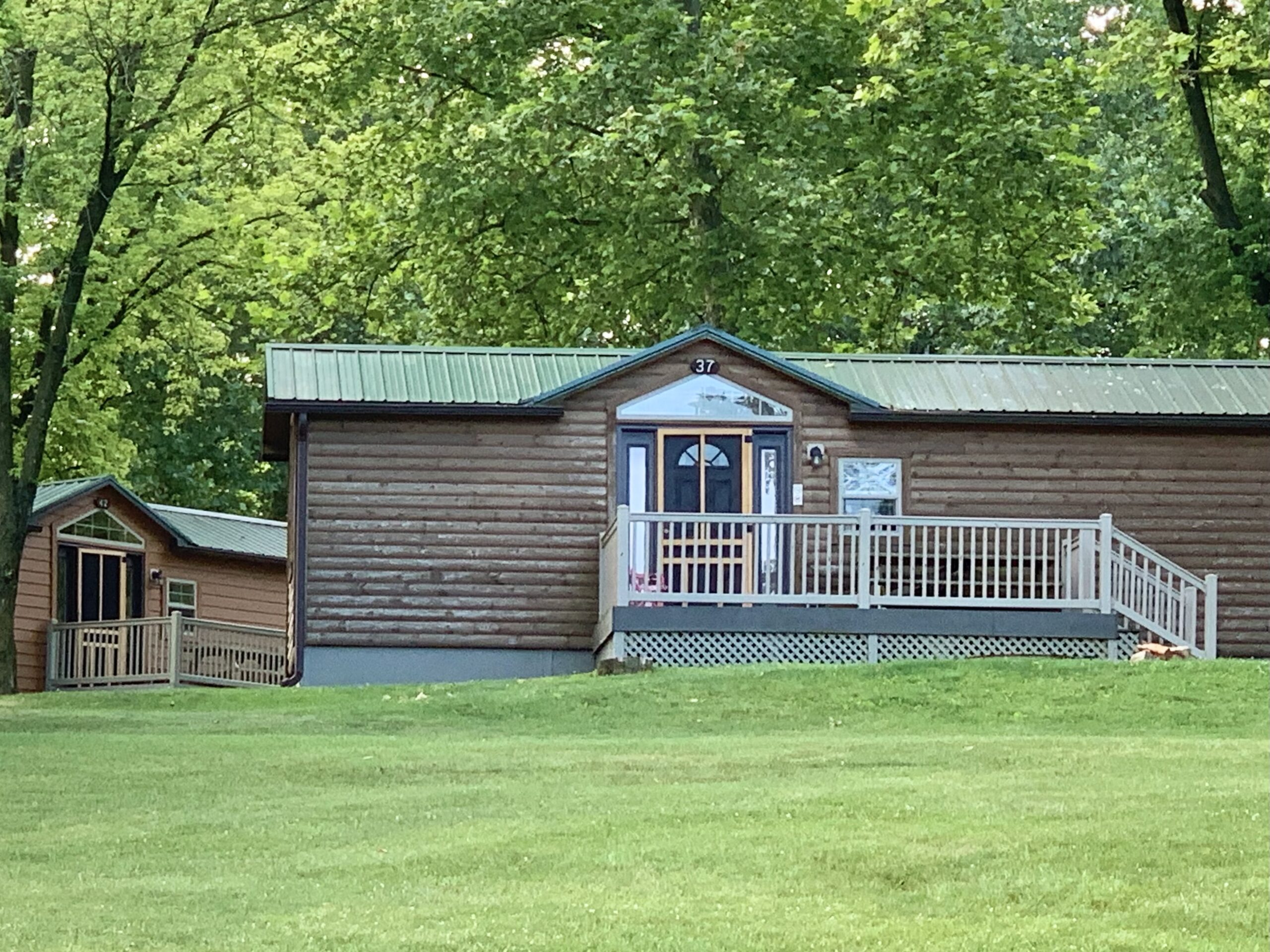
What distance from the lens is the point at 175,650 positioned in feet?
98.5

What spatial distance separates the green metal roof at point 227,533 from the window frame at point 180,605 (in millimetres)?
782

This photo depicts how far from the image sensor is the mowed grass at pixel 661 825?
31.8 feet

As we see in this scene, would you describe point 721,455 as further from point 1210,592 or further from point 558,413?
point 1210,592

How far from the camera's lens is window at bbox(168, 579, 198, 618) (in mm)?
35438

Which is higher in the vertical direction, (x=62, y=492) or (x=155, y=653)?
(x=62, y=492)

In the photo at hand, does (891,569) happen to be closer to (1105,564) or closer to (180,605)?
(1105,564)

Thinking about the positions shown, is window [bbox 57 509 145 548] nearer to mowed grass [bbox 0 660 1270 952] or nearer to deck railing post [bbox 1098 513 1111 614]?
mowed grass [bbox 0 660 1270 952]

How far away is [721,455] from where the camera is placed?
982 inches

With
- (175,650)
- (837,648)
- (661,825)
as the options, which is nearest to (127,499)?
(175,650)

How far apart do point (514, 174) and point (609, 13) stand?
2668mm

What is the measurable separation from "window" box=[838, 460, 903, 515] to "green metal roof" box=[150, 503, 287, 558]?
12.1 m

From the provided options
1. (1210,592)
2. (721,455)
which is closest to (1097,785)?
(1210,592)

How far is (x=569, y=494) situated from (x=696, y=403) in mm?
1689

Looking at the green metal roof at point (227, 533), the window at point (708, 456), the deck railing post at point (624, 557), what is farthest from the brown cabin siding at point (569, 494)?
the green metal roof at point (227, 533)
